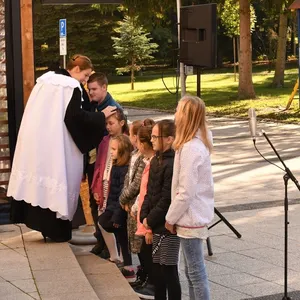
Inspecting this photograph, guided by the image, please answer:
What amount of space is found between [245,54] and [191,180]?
2771 centimetres

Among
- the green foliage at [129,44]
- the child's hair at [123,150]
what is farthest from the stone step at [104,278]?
the green foliage at [129,44]

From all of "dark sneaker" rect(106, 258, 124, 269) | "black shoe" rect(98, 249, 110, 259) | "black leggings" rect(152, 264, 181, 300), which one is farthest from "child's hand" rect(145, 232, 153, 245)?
"black shoe" rect(98, 249, 110, 259)

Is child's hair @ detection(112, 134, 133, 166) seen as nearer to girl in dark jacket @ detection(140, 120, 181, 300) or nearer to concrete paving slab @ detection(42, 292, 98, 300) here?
girl in dark jacket @ detection(140, 120, 181, 300)

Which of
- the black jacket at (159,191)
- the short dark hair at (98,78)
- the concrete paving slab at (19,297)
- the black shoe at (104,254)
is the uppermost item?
the short dark hair at (98,78)

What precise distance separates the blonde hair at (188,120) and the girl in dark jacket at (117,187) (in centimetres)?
158

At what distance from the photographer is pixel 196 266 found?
6168mm

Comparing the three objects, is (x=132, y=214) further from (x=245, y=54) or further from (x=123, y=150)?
(x=245, y=54)

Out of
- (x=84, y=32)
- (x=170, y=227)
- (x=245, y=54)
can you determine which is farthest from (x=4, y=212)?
(x=84, y=32)

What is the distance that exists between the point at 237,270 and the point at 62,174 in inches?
70.5

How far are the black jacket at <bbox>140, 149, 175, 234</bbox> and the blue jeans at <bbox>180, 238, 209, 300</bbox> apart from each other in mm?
315

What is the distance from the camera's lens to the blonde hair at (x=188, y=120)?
6023mm

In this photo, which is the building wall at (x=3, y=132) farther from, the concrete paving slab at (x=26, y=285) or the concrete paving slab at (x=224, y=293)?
the concrete paving slab at (x=224, y=293)

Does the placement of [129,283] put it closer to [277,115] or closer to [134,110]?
[277,115]

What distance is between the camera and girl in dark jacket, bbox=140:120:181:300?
6391mm
